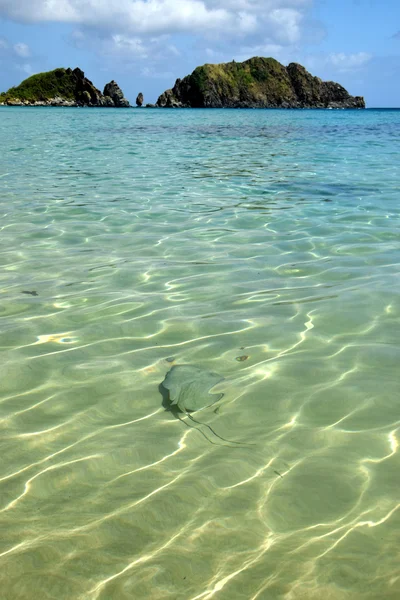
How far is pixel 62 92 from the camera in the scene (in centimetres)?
14950

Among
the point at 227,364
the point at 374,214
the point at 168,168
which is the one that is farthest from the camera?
the point at 168,168

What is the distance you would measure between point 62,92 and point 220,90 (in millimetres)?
42838

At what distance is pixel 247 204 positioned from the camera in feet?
26.3

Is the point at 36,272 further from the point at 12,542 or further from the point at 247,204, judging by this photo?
the point at 247,204

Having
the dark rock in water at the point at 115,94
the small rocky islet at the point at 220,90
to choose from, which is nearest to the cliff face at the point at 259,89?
the small rocky islet at the point at 220,90

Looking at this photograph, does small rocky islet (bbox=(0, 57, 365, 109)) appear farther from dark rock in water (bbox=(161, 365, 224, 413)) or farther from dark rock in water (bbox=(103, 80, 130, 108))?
dark rock in water (bbox=(161, 365, 224, 413))

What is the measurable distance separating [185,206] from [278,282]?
12.6 ft

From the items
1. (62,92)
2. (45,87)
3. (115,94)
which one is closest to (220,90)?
(115,94)

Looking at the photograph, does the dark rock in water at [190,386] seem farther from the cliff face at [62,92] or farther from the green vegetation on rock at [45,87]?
the green vegetation on rock at [45,87]

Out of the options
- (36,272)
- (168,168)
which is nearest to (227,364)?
(36,272)

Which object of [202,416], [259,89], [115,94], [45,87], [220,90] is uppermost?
[259,89]

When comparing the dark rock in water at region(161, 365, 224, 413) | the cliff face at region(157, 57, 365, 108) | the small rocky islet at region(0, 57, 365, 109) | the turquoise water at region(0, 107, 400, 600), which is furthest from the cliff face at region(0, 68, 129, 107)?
the dark rock in water at region(161, 365, 224, 413)

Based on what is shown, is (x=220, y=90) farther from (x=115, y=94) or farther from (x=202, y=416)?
(x=202, y=416)

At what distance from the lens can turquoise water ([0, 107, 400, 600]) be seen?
1.71 metres
